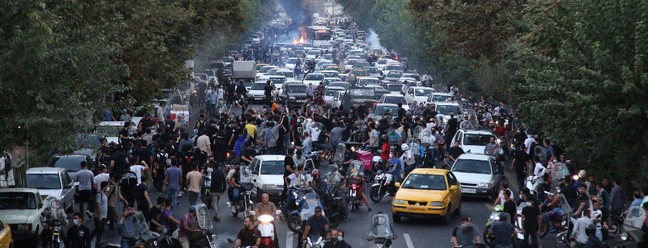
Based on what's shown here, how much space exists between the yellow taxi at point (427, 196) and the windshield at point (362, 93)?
2911cm

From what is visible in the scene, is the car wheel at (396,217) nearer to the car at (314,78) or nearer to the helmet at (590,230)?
the helmet at (590,230)

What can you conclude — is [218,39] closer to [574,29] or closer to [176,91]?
[176,91]

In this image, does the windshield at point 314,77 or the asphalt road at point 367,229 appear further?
the windshield at point 314,77

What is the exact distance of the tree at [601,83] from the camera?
23688mm

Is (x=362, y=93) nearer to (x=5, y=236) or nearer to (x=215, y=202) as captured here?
(x=215, y=202)

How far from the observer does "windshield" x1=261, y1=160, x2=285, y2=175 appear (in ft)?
103

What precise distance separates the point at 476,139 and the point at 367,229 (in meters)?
13.0

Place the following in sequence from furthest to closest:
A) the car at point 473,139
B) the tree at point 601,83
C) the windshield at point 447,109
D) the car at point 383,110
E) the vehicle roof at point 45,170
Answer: the windshield at point 447,109 → the car at point 383,110 → the car at point 473,139 → the vehicle roof at point 45,170 → the tree at point 601,83

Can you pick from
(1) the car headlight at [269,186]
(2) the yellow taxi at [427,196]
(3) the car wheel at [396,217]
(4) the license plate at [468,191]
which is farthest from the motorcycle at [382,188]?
(3) the car wheel at [396,217]

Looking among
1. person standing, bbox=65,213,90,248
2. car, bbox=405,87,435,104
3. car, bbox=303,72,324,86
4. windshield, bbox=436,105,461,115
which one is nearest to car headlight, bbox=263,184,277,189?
person standing, bbox=65,213,90,248

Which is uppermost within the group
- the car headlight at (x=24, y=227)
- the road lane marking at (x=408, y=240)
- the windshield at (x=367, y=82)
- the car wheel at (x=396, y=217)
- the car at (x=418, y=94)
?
the car headlight at (x=24, y=227)

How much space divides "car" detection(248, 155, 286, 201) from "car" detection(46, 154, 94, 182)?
440 cm

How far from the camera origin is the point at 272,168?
104ft

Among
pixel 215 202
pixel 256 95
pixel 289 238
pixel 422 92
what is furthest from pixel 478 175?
pixel 256 95
